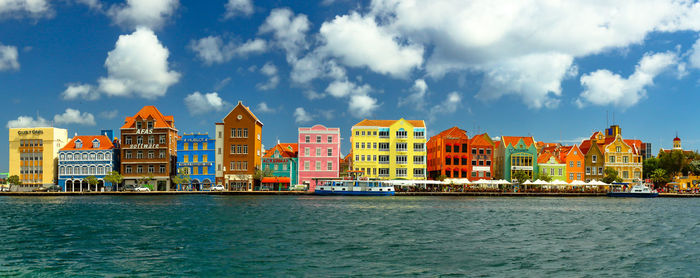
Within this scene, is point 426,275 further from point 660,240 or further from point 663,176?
point 663,176

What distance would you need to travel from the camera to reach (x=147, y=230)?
41.8 m

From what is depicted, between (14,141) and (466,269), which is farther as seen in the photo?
(14,141)

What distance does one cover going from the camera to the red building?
386 feet

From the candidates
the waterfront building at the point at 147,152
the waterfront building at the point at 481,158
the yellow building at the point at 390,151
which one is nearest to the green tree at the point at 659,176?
the waterfront building at the point at 481,158

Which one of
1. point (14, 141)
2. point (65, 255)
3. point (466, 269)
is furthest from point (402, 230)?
point (14, 141)

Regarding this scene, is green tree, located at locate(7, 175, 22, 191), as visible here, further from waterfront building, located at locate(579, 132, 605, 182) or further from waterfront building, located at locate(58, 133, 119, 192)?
waterfront building, located at locate(579, 132, 605, 182)

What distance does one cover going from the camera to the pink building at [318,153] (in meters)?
116

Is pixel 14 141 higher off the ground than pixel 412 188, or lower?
higher

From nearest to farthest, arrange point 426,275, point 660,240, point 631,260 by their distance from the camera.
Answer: point 426,275
point 631,260
point 660,240

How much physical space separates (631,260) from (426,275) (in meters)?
11.9

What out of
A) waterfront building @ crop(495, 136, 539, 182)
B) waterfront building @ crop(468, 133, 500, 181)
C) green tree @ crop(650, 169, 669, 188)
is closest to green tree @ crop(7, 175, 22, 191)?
waterfront building @ crop(468, 133, 500, 181)

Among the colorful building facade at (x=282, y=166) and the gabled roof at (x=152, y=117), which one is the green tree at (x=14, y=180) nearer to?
the gabled roof at (x=152, y=117)

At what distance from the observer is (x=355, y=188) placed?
10525 centimetres

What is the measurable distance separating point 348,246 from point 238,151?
274 ft
